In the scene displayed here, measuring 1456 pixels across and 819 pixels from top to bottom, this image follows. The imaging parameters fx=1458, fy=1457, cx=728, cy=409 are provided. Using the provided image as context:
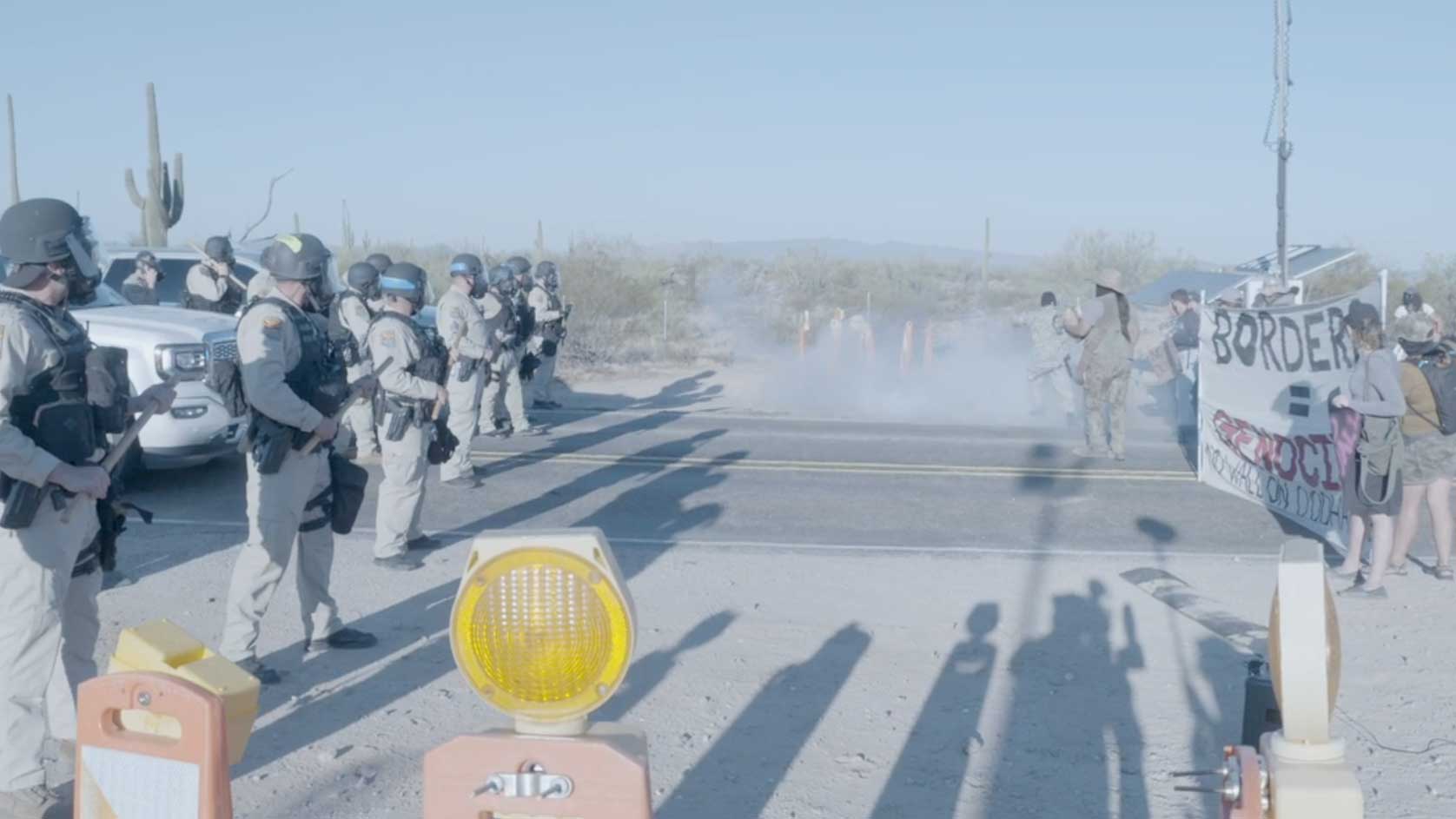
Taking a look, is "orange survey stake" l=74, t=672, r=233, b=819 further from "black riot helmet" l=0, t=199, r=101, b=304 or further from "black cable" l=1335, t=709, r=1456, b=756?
"black cable" l=1335, t=709, r=1456, b=756

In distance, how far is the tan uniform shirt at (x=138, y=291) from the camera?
14250 millimetres

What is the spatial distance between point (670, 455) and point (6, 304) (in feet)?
32.1

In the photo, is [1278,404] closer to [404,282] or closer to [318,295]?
[404,282]

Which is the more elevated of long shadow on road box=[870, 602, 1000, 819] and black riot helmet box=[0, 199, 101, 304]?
black riot helmet box=[0, 199, 101, 304]

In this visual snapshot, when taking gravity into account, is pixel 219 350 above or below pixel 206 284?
A: below

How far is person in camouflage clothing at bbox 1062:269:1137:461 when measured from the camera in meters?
14.2

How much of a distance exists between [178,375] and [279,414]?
16.9 feet

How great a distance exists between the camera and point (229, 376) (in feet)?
20.6

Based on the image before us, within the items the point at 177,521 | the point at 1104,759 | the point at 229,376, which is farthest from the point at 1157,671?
the point at 177,521

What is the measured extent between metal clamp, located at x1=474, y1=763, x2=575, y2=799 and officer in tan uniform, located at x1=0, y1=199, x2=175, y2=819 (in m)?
2.82

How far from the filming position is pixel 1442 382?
852cm

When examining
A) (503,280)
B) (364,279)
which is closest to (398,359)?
(364,279)

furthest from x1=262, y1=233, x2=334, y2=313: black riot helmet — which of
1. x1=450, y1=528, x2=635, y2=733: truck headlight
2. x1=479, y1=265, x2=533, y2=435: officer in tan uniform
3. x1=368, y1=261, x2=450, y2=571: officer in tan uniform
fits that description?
x1=479, y1=265, x2=533, y2=435: officer in tan uniform

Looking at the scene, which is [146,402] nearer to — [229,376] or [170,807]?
[229,376]
